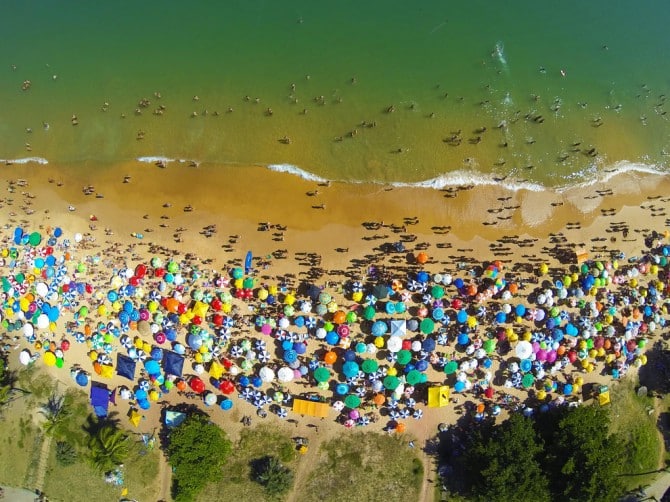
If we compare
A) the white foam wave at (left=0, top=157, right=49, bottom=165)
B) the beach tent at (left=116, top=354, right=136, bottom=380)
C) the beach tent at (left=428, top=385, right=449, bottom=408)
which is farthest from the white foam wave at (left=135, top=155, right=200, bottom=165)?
the beach tent at (left=428, top=385, right=449, bottom=408)

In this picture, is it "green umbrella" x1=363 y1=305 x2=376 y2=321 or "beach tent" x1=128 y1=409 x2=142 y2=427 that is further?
"beach tent" x1=128 y1=409 x2=142 y2=427

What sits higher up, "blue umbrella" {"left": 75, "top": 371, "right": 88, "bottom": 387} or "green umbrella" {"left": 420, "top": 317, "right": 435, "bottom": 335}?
→ "green umbrella" {"left": 420, "top": 317, "right": 435, "bottom": 335}

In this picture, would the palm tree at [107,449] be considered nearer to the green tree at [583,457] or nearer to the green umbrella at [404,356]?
the green umbrella at [404,356]

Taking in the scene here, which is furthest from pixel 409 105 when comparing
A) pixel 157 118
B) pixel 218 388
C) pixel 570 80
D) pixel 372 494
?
pixel 372 494

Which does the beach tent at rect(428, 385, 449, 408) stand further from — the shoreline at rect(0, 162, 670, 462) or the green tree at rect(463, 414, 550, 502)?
the green tree at rect(463, 414, 550, 502)

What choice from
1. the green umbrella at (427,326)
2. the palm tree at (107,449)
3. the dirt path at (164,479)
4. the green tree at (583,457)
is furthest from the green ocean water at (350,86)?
the dirt path at (164,479)

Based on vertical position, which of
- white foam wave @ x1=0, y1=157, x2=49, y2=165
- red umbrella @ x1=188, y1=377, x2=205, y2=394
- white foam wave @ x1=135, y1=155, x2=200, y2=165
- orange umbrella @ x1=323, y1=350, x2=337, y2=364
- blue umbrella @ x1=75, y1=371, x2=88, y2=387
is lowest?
blue umbrella @ x1=75, y1=371, x2=88, y2=387

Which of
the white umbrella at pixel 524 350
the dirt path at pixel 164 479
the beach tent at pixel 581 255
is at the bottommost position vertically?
the dirt path at pixel 164 479

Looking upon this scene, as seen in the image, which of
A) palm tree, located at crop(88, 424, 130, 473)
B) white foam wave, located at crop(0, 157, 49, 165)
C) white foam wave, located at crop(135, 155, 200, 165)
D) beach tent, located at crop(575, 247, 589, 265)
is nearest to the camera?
palm tree, located at crop(88, 424, 130, 473)
